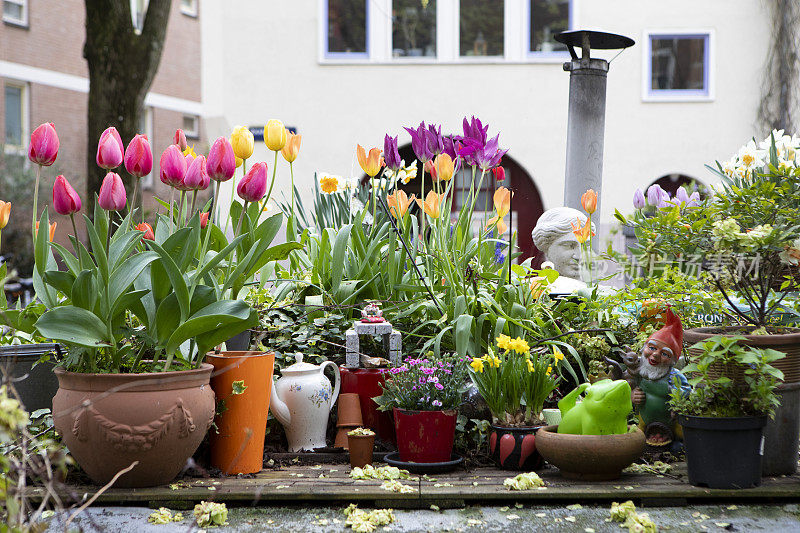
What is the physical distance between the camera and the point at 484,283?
3.89 meters

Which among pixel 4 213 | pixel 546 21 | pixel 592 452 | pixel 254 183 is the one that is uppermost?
pixel 546 21

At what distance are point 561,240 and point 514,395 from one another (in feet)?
4.41

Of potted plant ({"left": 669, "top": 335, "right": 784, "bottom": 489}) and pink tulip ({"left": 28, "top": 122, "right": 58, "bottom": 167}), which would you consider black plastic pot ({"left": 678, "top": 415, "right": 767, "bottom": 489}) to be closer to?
potted plant ({"left": 669, "top": 335, "right": 784, "bottom": 489})

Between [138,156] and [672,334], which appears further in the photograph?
[672,334]

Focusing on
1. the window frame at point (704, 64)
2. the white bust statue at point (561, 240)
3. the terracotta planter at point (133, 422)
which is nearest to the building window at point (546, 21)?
the window frame at point (704, 64)

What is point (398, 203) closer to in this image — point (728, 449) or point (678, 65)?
point (728, 449)

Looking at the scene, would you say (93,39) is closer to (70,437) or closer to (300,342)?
(300,342)

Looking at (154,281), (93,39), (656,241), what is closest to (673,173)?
(93,39)

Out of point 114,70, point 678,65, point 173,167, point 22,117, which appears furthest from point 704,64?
point 22,117

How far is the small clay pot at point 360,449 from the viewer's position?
305 cm

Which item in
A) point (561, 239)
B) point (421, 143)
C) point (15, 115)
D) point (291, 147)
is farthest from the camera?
point (15, 115)

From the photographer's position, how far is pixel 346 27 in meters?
11.3

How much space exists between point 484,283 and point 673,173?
316 inches

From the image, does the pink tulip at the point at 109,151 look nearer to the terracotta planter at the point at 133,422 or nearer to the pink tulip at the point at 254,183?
the pink tulip at the point at 254,183
